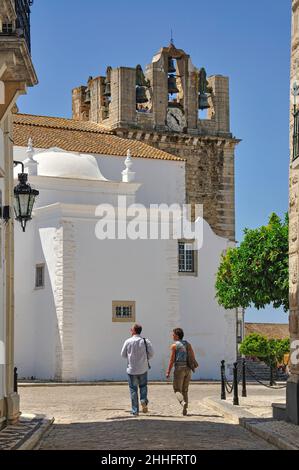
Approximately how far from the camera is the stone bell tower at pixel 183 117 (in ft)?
173

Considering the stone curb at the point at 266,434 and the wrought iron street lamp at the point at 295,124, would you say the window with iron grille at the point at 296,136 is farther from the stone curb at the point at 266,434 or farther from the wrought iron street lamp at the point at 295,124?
the stone curb at the point at 266,434

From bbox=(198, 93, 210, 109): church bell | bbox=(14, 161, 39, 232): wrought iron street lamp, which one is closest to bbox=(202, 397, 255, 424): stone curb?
bbox=(14, 161, 39, 232): wrought iron street lamp

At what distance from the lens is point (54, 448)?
11586 millimetres

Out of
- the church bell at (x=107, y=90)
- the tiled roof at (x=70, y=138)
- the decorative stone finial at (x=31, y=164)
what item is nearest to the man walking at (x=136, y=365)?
the decorative stone finial at (x=31, y=164)

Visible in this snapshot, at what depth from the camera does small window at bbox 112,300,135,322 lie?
2998cm

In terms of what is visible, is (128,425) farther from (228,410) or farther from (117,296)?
(117,296)

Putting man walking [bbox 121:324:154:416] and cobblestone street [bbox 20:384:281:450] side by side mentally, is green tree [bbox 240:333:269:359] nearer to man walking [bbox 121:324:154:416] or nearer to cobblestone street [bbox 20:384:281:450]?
cobblestone street [bbox 20:384:281:450]

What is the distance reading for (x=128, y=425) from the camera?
14211 mm

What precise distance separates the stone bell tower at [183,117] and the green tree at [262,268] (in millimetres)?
27120

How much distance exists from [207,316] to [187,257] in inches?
81.4

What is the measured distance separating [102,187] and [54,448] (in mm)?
20863

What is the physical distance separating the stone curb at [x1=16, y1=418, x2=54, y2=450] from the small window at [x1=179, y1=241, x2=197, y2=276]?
728 inches
